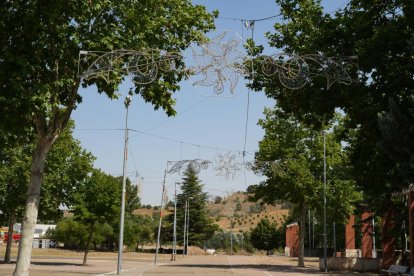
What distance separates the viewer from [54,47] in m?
15.9

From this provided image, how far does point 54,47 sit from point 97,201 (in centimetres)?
2443

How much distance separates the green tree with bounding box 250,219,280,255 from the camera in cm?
10538

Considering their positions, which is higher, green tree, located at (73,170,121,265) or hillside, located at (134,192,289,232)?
hillside, located at (134,192,289,232)

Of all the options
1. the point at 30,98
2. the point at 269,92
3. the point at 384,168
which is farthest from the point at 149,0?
the point at 384,168

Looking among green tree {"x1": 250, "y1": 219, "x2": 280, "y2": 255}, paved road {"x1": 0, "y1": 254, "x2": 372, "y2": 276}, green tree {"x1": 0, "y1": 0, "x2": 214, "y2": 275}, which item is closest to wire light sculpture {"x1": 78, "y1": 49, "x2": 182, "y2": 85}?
green tree {"x1": 0, "y1": 0, "x2": 214, "y2": 275}

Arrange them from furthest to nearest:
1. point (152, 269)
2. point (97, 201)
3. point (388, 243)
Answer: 1. point (97, 201)
2. point (388, 243)
3. point (152, 269)

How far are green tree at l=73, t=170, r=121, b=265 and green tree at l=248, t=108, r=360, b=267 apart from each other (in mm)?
12061

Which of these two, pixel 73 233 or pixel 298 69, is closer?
pixel 298 69

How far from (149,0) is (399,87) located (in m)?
Result: 9.06

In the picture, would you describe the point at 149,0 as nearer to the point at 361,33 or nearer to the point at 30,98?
the point at 30,98

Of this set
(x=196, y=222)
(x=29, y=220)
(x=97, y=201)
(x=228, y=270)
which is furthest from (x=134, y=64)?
(x=196, y=222)

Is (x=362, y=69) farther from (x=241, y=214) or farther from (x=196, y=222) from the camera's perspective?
(x=241, y=214)

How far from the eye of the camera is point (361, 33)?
1942 centimetres

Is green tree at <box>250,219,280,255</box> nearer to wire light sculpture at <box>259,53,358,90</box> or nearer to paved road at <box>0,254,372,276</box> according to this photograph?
paved road at <box>0,254,372,276</box>
